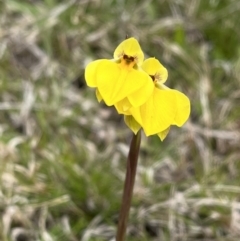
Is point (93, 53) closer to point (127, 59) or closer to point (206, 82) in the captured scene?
point (206, 82)

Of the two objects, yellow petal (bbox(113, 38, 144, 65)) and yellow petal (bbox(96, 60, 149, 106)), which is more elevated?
yellow petal (bbox(113, 38, 144, 65))

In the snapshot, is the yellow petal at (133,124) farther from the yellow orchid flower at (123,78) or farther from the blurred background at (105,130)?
the blurred background at (105,130)

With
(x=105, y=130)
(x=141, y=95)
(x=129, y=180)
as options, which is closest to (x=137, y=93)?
(x=141, y=95)

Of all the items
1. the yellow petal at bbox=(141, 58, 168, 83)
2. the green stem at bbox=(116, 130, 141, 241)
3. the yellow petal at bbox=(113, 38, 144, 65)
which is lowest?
the green stem at bbox=(116, 130, 141, 241)

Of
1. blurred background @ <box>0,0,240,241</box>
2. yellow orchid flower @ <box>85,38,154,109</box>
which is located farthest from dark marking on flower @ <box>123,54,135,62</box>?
blurred background @ <box>0,0,240,241</box>

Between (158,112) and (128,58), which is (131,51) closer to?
(128,58)

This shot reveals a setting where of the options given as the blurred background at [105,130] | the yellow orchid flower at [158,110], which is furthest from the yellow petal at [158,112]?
the blurred background at [105,130]

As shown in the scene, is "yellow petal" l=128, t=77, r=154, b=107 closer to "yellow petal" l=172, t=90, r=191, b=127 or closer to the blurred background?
"yellow petal" l=172, t=90, r=191, b=127

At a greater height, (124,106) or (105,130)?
(105,130)
